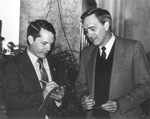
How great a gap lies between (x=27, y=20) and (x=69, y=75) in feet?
4.17

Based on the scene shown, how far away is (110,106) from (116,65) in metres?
0.49

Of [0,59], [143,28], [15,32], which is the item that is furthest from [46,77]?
[143,28]

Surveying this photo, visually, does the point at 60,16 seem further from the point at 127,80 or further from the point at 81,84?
the point at 127,80

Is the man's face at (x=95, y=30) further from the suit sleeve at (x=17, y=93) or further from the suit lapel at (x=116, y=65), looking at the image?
the suit sleeve at (x=17, y=93)

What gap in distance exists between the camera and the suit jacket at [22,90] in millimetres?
2791

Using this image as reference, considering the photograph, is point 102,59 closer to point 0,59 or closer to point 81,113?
point 81,113

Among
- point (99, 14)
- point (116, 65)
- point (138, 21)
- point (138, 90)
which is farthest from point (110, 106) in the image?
point (138, 21)

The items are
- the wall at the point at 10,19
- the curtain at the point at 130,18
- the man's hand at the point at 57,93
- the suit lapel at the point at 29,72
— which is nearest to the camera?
the man's hand at the point at 57,93

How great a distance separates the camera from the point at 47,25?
3.05 meters

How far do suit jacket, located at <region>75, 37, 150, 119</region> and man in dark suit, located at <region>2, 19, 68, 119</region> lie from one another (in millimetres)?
393

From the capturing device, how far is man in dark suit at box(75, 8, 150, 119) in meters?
2.95

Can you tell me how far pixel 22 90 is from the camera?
288cm

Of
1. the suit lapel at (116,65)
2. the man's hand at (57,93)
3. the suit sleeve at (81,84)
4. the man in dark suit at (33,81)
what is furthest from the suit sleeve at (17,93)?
the suit lapel at (116,65)

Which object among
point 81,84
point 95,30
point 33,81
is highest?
point 95,30
